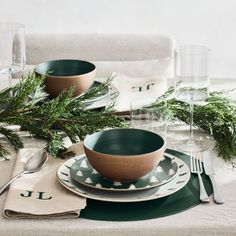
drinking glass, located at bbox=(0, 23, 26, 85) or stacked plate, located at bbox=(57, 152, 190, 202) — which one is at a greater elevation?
drinking glass, located at bbox=(0, 23, 26, 85)

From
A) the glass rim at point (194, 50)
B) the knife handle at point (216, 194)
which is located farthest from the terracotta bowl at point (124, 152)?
the glass rim at point (194, 50)

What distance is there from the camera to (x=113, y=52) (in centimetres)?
235

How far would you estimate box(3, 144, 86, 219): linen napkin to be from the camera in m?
1.11

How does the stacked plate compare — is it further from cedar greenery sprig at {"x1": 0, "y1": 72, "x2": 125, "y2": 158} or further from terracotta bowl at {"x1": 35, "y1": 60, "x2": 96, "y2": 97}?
terracotta bowl at {"x1": 35, "y1": 60, "x2": 96, "y2": 97}

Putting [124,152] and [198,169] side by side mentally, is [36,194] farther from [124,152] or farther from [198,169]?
[198,169]

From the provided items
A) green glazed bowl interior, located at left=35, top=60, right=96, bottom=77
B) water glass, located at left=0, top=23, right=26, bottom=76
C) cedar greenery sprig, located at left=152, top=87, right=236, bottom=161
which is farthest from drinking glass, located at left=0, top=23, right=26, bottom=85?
cedar greenery sprig, located at left=152, top=87, right=236, bottom=161

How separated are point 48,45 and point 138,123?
105 cm

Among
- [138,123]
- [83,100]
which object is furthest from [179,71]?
[83,100]

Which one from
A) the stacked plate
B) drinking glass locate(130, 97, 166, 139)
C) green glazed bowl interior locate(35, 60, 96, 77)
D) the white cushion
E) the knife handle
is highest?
drinking glass locate(130, 97, 166, 139)

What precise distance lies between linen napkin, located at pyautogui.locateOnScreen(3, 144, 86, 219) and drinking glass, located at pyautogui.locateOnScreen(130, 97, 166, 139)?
0.61 ft

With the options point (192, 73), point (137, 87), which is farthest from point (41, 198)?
point (137, 87)

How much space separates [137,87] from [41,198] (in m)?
0.67

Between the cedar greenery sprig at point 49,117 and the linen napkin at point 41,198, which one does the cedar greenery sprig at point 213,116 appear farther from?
the linen napkin at point 41,198

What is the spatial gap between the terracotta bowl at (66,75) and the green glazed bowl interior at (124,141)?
39cm
